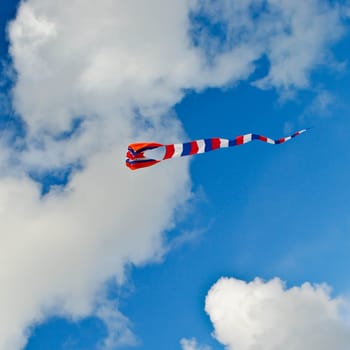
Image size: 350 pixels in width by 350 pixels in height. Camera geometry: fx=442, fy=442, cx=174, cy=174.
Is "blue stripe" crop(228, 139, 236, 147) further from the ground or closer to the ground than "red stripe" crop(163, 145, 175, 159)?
closer to the ground

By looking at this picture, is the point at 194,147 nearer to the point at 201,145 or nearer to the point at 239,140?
the point at 201,145

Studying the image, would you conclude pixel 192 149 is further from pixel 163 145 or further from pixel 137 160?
pixel 137 160

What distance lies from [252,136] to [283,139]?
3845 millimetres

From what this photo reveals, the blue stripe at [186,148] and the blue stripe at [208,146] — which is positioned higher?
the blue stripe at [186,148]

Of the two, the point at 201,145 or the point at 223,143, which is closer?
the point at 201,145

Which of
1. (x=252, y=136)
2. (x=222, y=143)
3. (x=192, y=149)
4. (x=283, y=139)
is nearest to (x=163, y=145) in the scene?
(x=192, y=149)

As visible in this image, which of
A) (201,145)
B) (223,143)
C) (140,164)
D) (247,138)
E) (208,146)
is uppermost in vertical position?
(140,164)

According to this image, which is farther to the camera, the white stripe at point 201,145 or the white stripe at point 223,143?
the white stripe at point 223,143

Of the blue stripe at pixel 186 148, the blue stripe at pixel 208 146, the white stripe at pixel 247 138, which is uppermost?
the white stripe at pixel 247 138

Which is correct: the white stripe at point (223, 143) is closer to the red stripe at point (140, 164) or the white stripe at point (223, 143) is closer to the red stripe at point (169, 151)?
the red stripe at point (169, 151)

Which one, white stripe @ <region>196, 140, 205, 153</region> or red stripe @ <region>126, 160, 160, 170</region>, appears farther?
red stripe @ <region>126, 160, 160, 170</region>

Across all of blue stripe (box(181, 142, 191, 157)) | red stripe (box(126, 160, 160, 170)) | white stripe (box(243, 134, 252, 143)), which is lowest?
blue stripe (box(181, 142, 191, 157))

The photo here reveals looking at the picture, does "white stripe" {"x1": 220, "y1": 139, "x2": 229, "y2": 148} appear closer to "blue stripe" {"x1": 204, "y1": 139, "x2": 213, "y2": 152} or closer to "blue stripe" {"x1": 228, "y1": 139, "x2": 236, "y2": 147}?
"blue stripe" {"x1": 228, "y1": 139, "x2": 236, "y2": 147}

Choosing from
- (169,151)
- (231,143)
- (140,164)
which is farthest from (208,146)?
(140,164)
